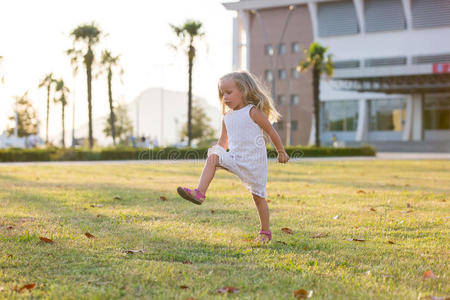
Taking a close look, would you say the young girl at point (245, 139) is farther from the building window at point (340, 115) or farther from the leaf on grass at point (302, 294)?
the building window at point (340, 115)

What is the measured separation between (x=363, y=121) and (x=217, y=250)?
58.8 m

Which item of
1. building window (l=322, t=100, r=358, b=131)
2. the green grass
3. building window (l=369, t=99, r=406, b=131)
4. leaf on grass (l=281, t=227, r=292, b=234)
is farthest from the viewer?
building window (l=322, t=100, r=358, b=131)

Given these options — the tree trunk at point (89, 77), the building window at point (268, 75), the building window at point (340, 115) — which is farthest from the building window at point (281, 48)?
the tree trunk at point (89, 77)

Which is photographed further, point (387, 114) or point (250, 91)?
point (387, 114)

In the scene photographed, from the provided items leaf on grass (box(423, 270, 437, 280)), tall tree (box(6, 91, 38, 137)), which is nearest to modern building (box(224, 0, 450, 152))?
tall tree (box(6, 91, 38, 137))

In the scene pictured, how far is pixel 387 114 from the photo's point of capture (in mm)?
60750

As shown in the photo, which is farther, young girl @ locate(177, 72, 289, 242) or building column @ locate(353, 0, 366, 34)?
building column @ locate(353, 0, 366, 34)

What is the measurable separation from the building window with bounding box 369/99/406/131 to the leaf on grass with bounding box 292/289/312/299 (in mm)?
59300

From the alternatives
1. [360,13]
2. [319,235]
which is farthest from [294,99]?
[319,235]

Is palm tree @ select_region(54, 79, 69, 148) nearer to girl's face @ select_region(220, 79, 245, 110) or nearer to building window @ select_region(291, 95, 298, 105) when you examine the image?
building window @ select_region(291, 95, 298, 105)

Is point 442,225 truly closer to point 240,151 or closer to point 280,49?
point 240,151

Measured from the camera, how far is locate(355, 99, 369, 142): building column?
61.1m

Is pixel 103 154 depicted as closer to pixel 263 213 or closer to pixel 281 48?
pixel 263 213

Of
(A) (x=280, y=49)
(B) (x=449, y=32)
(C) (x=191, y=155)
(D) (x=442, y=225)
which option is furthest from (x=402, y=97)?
(D) (x=442, y=225)
